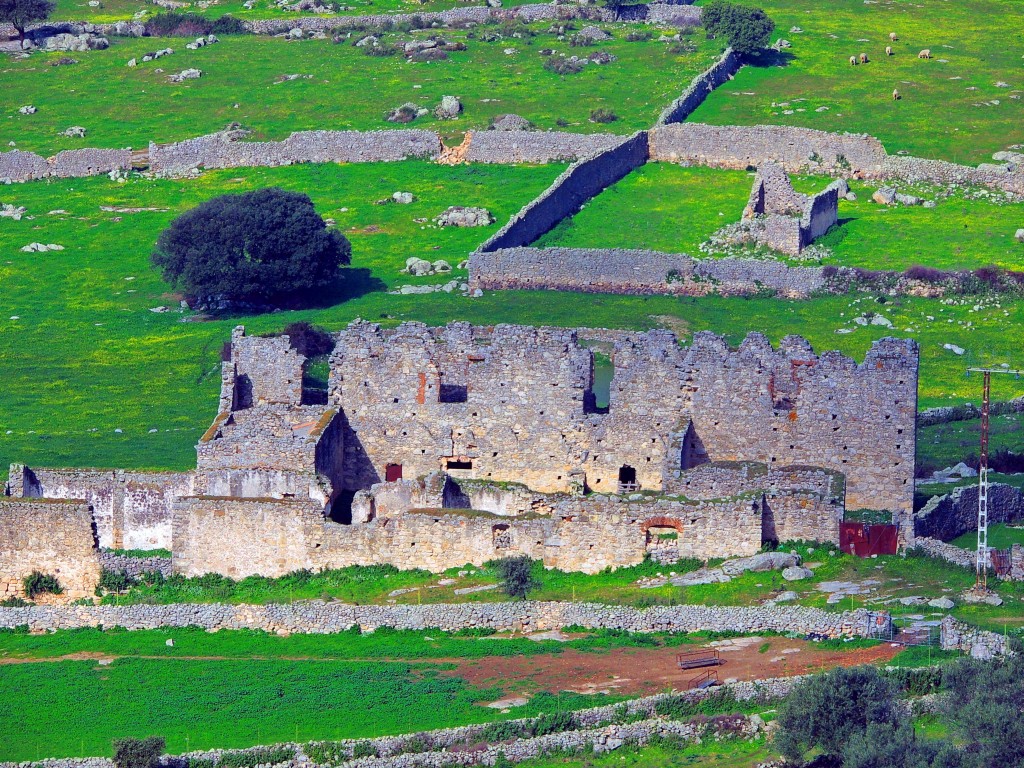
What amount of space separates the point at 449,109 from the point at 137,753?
63447 millimetres

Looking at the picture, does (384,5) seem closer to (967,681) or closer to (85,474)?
(85,474)

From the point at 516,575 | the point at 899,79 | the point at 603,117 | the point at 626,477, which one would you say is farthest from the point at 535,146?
the point at 516,575

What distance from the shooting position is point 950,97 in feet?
380

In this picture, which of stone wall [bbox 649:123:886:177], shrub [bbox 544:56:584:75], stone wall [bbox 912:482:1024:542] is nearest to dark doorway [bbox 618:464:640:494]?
stone wall [bbox 912:482:1024:542]

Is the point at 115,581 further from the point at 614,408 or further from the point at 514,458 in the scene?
the point at 614,408

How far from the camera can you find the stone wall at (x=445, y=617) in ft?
184

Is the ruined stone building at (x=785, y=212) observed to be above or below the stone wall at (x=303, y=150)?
below

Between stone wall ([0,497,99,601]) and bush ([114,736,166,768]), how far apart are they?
11.7 m

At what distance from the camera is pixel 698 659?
180 ft

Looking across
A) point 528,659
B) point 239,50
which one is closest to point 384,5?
point 239,50

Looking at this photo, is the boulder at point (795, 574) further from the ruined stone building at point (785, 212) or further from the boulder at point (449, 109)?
the boulder at point (449, 109)

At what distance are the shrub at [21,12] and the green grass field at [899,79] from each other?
33.0m

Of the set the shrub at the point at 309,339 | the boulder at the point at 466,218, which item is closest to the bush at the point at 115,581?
the shrub at the point at 309,339

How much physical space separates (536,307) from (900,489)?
79.4ft
